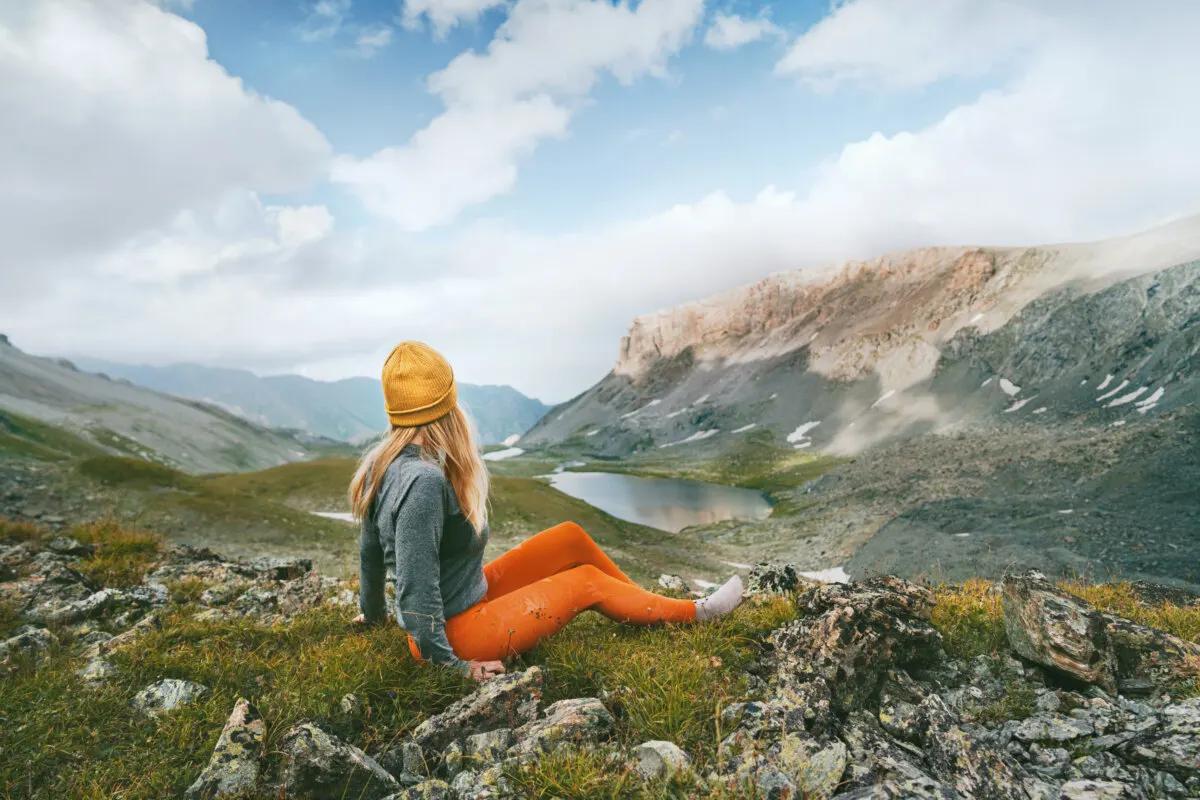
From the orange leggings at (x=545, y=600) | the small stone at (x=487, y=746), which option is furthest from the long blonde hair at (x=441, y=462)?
the small stone at (x=487, y=746)

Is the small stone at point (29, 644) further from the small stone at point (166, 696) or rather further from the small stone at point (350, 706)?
the small stone at point (350, 706)

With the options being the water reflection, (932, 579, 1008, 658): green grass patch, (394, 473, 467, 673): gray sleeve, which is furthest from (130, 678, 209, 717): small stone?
the water reflection

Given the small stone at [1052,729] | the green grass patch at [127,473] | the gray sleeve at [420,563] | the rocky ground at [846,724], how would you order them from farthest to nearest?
1. the green grass patch at [127,473]
2. the gray sleeve at [420,563]
3. the small stone at [1052,729]
4. the rocky ground at [846,724]

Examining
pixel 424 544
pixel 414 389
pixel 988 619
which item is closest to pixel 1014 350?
pixel 988 619

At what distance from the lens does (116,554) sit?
11.0 metres

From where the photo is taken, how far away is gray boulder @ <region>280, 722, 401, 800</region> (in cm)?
354

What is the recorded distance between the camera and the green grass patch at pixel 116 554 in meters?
9.70

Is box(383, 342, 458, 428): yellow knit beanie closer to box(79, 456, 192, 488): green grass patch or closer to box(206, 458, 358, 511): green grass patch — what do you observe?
box(79, 456, 192, 488): green grass patch

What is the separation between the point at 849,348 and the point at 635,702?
202 meters

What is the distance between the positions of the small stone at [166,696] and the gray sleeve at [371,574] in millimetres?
1548

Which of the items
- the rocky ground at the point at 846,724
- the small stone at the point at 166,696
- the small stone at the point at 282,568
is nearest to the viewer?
the rocky ground at the point at 846,724

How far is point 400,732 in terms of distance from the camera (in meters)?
4.44

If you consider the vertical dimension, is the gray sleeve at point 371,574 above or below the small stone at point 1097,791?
above

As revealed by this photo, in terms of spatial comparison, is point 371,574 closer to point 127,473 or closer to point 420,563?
point 420,563
